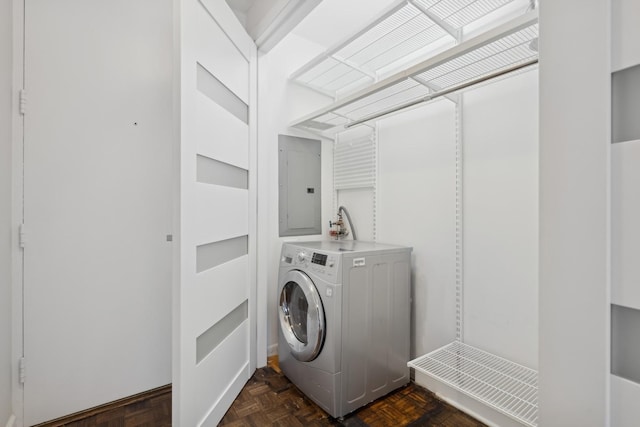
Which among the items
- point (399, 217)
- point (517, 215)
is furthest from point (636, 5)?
point (399, 217)

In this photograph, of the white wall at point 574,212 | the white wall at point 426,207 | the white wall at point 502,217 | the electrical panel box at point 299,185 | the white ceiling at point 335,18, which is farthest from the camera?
the electrical panel box at point 299,185

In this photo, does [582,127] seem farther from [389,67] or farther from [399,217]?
[389,67]

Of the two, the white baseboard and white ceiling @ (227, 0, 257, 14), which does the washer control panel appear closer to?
the white baseboard

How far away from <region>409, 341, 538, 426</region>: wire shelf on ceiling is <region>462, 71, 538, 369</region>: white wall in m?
0.08

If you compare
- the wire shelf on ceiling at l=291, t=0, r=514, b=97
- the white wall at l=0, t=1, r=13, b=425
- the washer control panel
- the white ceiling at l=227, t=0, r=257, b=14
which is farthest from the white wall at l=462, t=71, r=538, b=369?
the white wall at l=0, t=1, r=13, b=425

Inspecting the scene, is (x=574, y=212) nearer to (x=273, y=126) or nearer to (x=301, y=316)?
(x=301, y=316)

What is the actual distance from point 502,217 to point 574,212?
4.29 feet

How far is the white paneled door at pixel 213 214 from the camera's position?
4.48ft

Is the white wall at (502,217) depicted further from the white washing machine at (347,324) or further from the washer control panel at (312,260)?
the washer control panel at (312,260)

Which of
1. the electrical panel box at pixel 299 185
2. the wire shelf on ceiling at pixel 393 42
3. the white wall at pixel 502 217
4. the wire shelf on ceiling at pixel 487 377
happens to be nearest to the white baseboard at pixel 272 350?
the electrical panel box at pixel 299 185

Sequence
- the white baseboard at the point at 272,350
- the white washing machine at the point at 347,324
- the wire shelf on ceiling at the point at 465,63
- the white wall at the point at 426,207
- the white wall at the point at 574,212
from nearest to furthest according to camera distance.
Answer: the white wall at the point at 574,212 < the wire shelf on ceiling at the point at 465,63 < the white washing machine at the point at 347,324 < the white wall at the point at 426,207 < the white baseboard at the point at 272,350

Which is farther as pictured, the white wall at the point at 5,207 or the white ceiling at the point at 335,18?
the white ceiling at the point at 335,18

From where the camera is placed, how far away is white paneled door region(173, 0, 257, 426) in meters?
1.36

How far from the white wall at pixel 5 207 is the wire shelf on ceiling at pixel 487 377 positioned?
6.99ft
